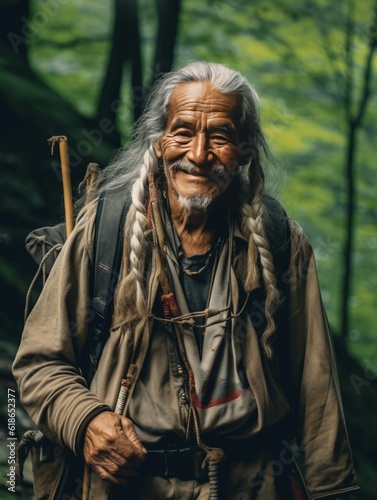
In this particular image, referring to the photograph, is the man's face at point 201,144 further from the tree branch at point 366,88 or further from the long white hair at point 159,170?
the tree branch at point 366,88

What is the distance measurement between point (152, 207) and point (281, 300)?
59cm

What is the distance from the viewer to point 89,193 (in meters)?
3.48

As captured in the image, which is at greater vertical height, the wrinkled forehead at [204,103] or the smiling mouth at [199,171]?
the wrinkled forehead at [204,103]

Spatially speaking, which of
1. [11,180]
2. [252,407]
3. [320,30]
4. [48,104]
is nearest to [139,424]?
[252,407]

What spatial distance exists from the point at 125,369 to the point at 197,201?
2.13 ft

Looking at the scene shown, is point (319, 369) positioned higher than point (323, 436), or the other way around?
point (319, 369)

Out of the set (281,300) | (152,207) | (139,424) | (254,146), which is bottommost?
(139,424)

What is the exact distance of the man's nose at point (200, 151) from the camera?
10.3ft

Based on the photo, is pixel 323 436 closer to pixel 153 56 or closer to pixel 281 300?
pixel 281 300

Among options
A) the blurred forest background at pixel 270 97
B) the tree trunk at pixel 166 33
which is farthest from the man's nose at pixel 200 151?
the tree trunk at pixel 166 33

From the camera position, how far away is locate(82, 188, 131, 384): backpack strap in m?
3.16

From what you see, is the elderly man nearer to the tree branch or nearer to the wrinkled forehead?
the wrinkled forehead

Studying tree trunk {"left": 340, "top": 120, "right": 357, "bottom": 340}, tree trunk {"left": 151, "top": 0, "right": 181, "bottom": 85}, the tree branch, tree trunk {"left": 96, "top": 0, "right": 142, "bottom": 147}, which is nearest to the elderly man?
tree trunk {"left": 96, "top": 0, "right": 142, "bottom": 147}

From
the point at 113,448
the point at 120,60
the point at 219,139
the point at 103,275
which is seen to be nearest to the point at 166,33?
the point at 120,60
